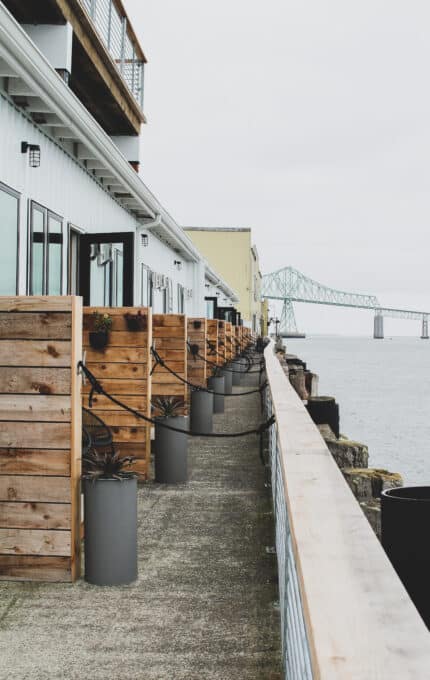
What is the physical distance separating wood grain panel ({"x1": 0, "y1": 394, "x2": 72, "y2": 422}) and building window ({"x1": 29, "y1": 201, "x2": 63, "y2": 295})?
367 centimetres

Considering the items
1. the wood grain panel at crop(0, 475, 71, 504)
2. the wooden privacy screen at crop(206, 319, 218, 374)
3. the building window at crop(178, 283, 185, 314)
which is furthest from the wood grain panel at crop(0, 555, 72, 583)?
the building window at crop(178, 283, 185, 314)

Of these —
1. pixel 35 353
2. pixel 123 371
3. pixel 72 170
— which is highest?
pixel 72 170

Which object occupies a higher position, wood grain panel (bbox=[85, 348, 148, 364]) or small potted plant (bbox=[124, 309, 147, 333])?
small potted plant (bbox=[124, 309, 147, 333])

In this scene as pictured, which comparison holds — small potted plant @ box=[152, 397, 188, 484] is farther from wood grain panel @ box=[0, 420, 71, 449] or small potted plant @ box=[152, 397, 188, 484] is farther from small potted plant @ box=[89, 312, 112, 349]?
wood grain panel @ box=[0, 420, 71, 449]

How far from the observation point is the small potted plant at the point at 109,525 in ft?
15.1

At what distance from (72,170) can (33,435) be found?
5.69 metres

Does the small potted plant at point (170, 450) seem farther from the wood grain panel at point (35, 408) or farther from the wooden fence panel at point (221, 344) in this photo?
the wooden fence panel at point (221, 344)

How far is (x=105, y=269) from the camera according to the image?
11789 millimetres

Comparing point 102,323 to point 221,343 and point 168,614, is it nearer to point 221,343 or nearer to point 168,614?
point 168,614

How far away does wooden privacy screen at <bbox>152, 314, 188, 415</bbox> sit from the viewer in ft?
32.9

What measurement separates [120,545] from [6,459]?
2.88 feet

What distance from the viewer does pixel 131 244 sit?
10719 millimetres

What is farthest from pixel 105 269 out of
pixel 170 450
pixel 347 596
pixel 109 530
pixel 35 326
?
pixel 347 596

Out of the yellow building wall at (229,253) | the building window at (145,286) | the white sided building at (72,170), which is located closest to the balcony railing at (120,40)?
the white sided building at (72,170)
